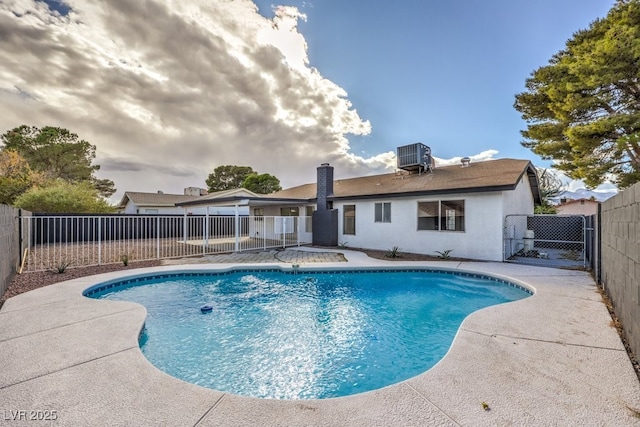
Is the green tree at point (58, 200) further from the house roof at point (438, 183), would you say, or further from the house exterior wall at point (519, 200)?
the house exterior wall at point (519, 200)

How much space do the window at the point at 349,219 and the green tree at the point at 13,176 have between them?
2358 centimetres

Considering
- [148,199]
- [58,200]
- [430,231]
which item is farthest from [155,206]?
[430,231]

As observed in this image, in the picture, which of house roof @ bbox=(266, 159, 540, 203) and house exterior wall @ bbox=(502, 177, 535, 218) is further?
house exterior wall @ bbox=(502, 177, 535, 218)

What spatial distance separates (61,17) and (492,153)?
2180 centimetres

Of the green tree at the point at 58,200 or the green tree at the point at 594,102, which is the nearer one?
the green tree at the point at 594,102

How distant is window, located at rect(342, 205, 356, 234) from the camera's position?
47.5ft

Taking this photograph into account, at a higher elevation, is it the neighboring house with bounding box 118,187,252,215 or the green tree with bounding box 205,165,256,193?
the green tree with bounding box 205,165,256,193

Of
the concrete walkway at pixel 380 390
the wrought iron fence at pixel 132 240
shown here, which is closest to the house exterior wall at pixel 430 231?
the wrought iron fence at pixel 132 240

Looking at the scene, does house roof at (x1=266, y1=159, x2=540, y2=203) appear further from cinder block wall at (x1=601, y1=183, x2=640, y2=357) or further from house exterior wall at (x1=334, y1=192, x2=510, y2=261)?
cinder block wall at (x1=601, y1=183, x2=640, y2=357)

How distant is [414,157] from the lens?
46.0ft

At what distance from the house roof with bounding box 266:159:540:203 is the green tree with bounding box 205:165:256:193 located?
88.3 ft

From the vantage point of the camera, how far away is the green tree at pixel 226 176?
4050 cm

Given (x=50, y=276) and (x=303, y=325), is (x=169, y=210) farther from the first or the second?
(x=303, y=325)

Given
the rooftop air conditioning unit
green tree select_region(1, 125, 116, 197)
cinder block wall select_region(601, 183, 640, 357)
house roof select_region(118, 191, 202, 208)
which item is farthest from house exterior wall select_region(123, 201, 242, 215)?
cinder block wall select_region(601, 183, 640, 357)
